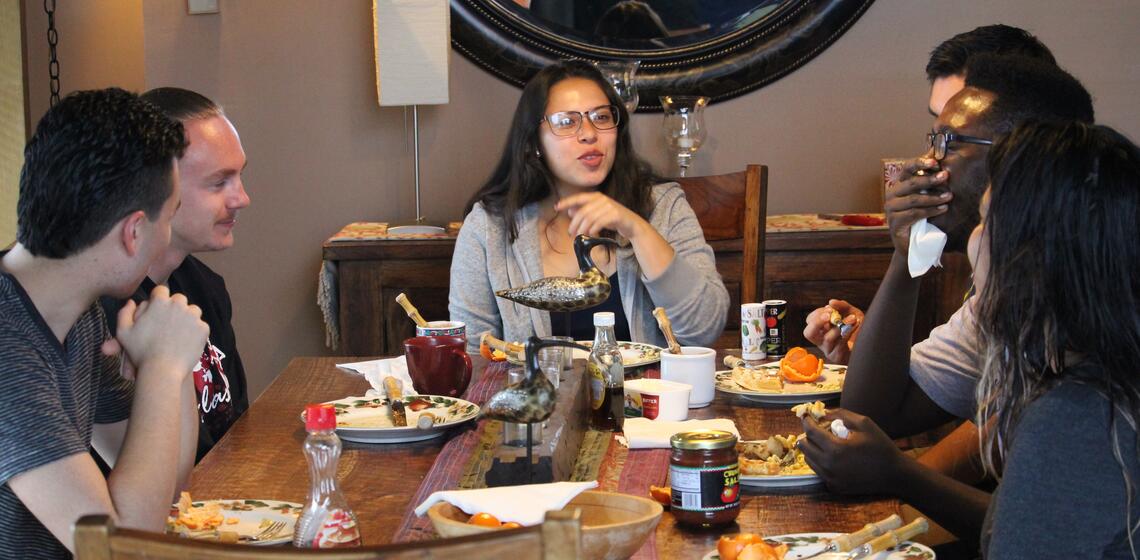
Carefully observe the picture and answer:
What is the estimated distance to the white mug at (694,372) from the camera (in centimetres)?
192

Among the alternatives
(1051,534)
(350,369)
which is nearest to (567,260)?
(350,369)

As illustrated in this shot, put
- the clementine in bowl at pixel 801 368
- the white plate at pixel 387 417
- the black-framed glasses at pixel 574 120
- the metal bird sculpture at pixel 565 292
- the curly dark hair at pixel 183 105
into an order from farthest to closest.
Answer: the black-framed glasses at pixel 574 120, the curly dark hair at pixel 183 105, the clementine in bowl at pixel 801 368, the white plate at pixel 387 417, the metal bird sculpture at pixel 565 292

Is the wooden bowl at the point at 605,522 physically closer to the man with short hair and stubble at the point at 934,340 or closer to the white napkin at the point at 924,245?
the man with short hair and stubble at the point at 934,340

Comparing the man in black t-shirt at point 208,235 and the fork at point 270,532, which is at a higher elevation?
the man in black t-shirt at point 208,235

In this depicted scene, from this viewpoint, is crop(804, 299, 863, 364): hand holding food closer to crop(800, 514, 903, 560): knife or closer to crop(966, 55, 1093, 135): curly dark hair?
crop(966, 55, 1093, 135): curly dark hair

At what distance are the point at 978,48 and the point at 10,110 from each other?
14.3 feet

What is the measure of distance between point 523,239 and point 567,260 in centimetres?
11

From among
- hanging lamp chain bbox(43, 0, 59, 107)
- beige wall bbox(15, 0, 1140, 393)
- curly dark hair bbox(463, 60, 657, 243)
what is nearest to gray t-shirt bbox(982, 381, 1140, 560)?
curly dark hair bbox(463, 60, 657, 243)

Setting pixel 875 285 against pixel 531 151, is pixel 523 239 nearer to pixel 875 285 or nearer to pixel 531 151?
pixel 531 151

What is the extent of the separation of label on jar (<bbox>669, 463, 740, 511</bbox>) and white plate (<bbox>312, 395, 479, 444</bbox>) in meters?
0.52

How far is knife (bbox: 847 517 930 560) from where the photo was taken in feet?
4.02

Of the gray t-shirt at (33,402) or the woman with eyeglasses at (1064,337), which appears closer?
the woman with eyeglasses at (1064,337)

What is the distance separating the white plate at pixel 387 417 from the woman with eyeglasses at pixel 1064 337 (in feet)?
2.87

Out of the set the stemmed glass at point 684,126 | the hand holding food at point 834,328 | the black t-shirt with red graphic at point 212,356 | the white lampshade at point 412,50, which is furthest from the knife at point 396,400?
the stemmed glass at point 684,126
